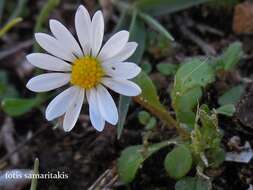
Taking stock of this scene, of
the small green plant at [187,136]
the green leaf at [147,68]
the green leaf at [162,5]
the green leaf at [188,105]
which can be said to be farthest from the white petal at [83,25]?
the green leaf at [162,5]

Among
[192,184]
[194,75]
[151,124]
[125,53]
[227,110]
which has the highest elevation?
[125,53]

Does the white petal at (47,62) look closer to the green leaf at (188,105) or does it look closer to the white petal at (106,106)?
the white petal at (106,106)

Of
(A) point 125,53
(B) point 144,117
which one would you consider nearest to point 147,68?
(B) point 144,117

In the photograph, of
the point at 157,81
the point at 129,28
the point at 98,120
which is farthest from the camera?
the point at 129,28

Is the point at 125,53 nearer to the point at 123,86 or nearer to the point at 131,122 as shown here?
the point at 123,86

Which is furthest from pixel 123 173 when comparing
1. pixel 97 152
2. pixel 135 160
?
pixel 97 152

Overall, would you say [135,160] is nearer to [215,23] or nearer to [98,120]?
[98,120]
